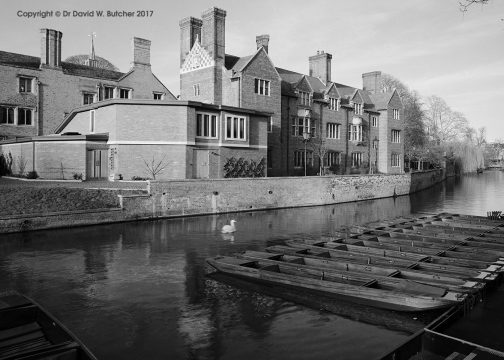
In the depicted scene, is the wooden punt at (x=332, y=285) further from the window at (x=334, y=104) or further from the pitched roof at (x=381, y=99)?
the pitched roof at (x=381, y=99)

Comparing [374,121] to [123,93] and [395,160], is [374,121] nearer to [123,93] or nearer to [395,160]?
[395,160]

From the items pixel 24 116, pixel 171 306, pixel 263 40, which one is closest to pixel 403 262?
pixel 171 306

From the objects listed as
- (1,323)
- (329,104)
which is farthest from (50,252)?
(329,104)

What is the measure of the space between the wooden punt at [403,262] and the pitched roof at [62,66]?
33.5 metres

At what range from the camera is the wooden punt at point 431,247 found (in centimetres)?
1386

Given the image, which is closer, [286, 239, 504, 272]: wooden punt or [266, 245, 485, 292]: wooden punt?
[266, 245, 485, 292]: wooden punt

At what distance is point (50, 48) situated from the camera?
40.2 m

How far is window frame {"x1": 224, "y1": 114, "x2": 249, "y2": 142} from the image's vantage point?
32656mm

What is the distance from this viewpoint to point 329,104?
47.9 m

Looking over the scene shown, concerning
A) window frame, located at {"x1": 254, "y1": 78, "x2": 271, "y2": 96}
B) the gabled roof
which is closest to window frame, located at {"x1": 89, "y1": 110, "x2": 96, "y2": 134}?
window frame, located at {"x1": 254, "y1": 78, "x2": 271, "y2": 96}

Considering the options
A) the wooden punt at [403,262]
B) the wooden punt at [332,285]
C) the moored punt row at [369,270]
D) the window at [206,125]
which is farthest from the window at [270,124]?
the wooden punt at [332,285]

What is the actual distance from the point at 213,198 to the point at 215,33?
51.8 ft

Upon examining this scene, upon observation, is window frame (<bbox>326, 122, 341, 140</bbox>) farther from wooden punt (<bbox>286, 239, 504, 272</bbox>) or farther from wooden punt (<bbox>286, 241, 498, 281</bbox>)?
wooden punt (<bbox>286, 241, 498, 281</bbox>)

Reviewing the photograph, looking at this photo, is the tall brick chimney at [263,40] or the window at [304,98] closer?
the tall brick chimney at [263,40]
